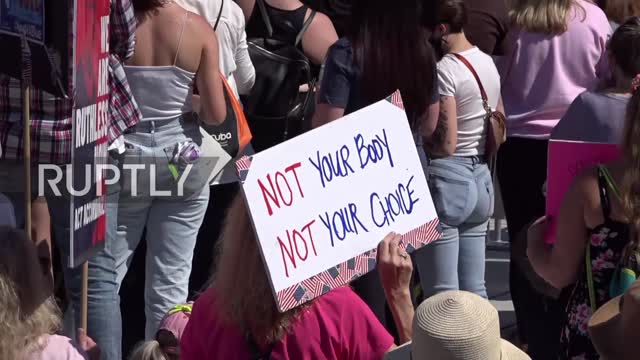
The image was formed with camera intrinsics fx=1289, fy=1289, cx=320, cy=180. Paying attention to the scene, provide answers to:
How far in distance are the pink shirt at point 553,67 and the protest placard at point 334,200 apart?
2.37 meters

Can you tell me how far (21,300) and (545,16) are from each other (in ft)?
10.3

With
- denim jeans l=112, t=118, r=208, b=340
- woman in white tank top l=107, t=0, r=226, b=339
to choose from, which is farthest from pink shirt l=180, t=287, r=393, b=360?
denim jeans l=112, t=118, r=208, b=340

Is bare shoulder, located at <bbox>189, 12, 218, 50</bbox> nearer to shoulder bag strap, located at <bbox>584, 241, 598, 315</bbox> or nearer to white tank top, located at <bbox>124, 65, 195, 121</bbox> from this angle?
white tank top, located at <bbox>124, 65, 195, 121</bbox>

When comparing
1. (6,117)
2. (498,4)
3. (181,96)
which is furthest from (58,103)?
(498,4)

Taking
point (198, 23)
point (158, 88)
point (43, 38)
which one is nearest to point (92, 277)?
point (158, 88)

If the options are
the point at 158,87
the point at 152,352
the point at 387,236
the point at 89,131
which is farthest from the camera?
the point at 158,87

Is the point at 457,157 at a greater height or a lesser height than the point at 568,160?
lesser

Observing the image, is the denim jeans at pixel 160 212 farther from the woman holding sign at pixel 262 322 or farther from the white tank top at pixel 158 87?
the woman holding sign at pixel 262 322

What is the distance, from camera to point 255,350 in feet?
10.3

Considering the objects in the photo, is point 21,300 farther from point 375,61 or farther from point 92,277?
point 375,61

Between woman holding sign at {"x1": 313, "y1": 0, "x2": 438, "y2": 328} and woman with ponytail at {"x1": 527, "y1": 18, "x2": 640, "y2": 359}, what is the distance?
4.10 feet

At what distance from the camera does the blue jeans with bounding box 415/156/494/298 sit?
5.25 metres

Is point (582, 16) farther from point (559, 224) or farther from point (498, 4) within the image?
point (559, 224)

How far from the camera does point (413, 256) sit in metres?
5.48
